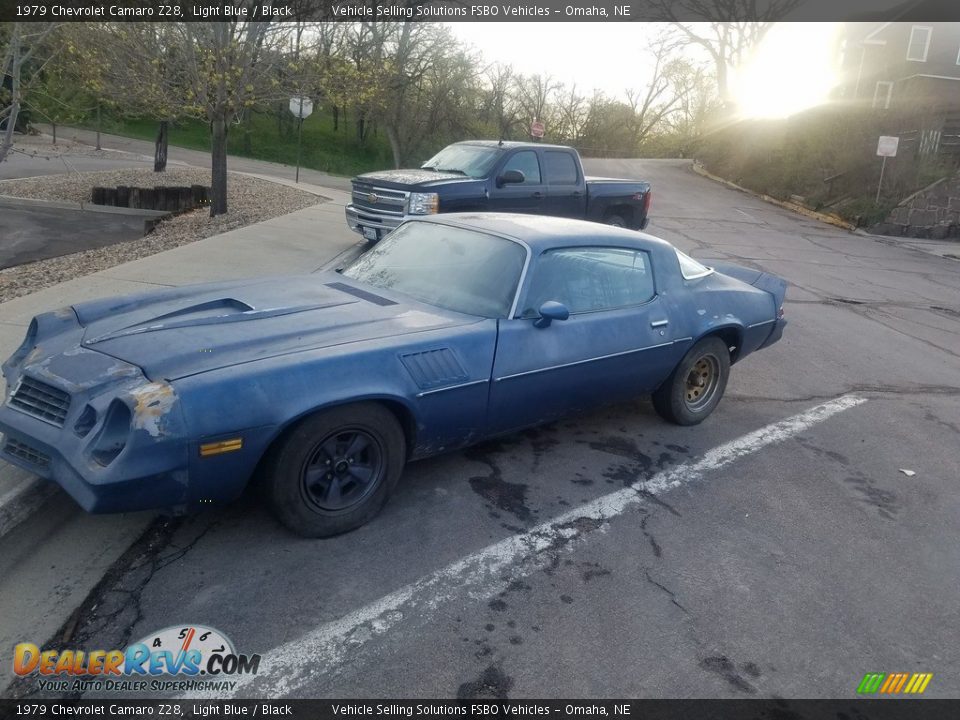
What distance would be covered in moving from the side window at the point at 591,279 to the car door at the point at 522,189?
5911 mm

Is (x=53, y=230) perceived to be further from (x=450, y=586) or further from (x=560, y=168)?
(x=450, y=586)

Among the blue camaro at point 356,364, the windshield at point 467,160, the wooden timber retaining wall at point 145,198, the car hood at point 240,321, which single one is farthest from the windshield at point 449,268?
the wooden timber retaining wall at point 145,198

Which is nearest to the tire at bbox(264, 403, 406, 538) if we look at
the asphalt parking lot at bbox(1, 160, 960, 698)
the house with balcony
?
the asphalt parking lot at bbox(1, 160, 960, 698)

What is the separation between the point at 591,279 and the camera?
4953 millimetres

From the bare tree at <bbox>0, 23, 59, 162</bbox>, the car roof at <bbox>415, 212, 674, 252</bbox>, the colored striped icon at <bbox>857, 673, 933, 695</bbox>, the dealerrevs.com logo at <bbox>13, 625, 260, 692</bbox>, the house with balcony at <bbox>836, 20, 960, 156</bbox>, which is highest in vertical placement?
the house with balcony at <bbox>836, 20, 960, 156</bbox>

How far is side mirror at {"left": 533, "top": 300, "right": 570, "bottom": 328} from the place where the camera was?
439cm

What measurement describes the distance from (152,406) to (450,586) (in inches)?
58.0

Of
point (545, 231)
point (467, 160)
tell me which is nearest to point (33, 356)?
point (545, 231)

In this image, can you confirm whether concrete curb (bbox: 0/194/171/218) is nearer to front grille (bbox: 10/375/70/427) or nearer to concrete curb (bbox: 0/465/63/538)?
concrete curb (bbox: 0/465/63/538)

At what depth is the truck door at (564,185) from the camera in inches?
457

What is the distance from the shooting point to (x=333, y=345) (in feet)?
12.4

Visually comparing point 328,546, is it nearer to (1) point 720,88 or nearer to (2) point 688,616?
(2) point 688,616

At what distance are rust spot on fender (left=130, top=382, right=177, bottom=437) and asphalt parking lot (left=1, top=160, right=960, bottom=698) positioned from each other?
0.73 metres

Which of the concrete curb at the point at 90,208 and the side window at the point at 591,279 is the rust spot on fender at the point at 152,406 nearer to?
the side window at the point at 591,279
